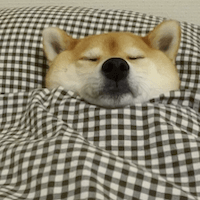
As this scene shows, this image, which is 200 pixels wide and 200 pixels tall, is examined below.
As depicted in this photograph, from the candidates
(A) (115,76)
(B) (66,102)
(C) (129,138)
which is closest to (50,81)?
(B) (66,102)

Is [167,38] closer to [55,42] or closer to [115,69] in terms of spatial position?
[115,69]

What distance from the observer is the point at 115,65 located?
797 mm

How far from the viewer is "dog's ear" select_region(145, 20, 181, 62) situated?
3.09 ft

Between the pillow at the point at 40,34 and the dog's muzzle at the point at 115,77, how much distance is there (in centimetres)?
37

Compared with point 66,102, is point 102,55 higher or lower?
higher

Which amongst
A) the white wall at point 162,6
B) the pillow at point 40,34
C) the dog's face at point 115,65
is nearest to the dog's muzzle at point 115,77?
the dog's face at point 115,65

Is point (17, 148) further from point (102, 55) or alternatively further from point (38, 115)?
point (102, 55)

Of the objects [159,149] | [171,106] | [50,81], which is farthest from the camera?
[50,81]

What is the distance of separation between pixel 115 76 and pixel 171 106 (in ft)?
0.63

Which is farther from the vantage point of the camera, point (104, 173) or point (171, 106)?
point (171, 106)

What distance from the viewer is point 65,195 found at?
1.98ft

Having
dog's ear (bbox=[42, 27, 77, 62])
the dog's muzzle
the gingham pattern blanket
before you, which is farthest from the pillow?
the dog's muzzle

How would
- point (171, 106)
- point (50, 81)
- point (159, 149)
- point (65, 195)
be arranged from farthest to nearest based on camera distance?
1. point (50, 81)
2. point (171, 106)
3. point (159, 149)
4. point (65, 195)

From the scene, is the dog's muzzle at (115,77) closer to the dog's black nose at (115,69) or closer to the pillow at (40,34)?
the dog's black nose at (115,69)
